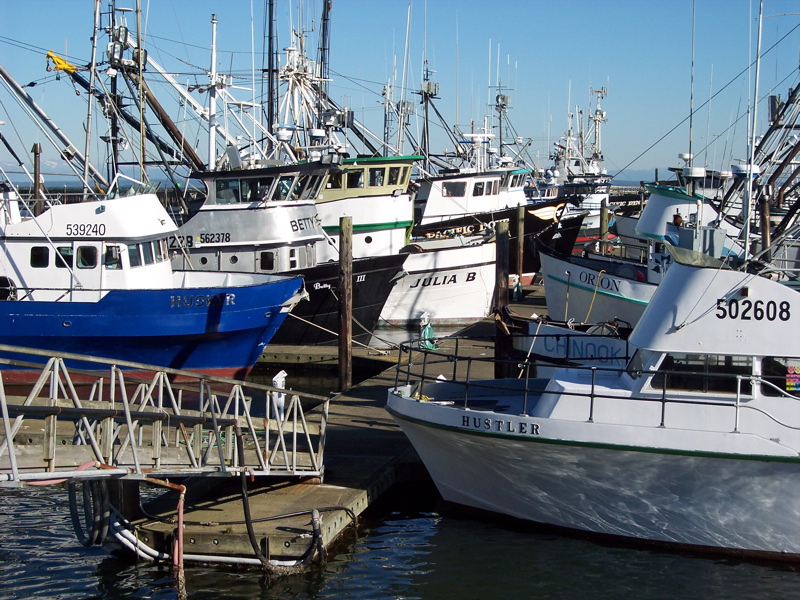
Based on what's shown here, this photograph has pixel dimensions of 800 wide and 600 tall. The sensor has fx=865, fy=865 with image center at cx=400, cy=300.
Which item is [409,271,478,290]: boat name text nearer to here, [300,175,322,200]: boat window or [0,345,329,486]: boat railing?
[300,175,322,200]: boat window

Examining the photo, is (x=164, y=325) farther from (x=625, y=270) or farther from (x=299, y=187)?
(x=625, y=270)

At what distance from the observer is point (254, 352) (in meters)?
18.4

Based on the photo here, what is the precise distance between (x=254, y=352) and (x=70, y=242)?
169 inches

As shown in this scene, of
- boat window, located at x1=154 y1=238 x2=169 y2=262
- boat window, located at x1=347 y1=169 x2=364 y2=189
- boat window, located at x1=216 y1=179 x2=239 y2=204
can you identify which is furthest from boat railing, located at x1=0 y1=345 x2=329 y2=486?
boat window, located at x1=347 y1=169 x2=364 y2=189

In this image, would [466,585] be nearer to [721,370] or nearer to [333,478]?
[333,478]

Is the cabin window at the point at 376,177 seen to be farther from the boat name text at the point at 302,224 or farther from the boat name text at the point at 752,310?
the boat name text at the point at 752,310

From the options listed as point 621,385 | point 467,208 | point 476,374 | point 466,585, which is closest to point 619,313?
point 476,374

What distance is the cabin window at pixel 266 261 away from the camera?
21594 millimetres

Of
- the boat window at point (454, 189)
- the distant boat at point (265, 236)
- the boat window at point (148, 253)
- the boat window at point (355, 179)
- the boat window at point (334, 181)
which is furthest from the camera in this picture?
the boat window at point (454, 189)

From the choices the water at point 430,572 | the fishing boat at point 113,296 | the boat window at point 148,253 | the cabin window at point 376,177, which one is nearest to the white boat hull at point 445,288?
the cabin window at point 376,177

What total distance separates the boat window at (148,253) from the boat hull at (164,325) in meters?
1.31

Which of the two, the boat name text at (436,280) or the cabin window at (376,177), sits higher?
the cabin window at (376,177)

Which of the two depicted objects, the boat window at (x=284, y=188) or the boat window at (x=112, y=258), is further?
the boat window at (x=284, y=188)

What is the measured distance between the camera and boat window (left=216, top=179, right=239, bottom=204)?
2167cm
